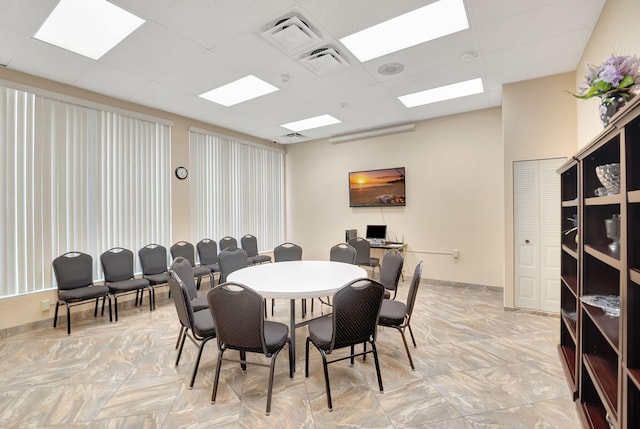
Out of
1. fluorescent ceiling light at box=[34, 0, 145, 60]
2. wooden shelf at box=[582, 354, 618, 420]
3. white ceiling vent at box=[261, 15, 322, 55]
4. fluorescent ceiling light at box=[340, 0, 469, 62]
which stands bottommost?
wooden shelf at box=[582, 354, 618, 420]

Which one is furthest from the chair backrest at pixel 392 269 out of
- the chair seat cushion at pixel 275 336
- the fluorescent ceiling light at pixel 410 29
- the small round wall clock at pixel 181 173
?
the small round wall clock at pixel 181 173

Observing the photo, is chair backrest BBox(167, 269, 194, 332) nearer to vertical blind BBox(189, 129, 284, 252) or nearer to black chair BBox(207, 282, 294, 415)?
black chair BBox(207, 282, 294, 415)

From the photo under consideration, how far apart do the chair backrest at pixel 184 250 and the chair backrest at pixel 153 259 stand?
0.60ft

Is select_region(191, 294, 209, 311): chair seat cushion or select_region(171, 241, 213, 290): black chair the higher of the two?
select_region(171, 241, 213, 290): black chair

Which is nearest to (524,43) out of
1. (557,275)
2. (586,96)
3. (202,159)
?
(586,96)

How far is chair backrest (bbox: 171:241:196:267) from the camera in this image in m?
4.80

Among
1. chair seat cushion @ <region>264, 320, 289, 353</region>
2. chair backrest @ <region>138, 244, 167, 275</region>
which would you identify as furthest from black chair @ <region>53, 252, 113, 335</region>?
chair seat cushion @ <region>264, 320, 289, 353</region>

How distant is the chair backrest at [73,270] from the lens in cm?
359

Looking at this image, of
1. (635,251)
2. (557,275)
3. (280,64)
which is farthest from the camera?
(557,275)

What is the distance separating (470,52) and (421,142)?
249cm

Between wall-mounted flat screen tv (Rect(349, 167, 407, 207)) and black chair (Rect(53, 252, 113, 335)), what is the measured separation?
458 centimetres

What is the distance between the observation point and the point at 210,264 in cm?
523

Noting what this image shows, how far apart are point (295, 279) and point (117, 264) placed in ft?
9.63

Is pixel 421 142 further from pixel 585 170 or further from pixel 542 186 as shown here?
pixel 585 170
